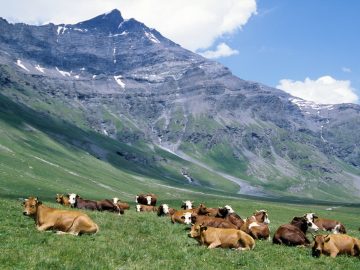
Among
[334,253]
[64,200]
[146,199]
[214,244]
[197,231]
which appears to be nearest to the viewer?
[334,253]

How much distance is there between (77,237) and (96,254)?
391 cm

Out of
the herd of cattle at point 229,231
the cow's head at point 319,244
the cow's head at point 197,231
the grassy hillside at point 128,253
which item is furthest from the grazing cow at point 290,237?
the cow's head at point 197,231

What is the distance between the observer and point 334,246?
75.9 feet

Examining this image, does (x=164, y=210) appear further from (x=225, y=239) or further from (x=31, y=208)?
(x=225, y=239)

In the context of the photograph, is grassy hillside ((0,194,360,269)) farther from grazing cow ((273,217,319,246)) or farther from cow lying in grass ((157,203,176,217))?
cow lying in grass ((157,203,176,217))

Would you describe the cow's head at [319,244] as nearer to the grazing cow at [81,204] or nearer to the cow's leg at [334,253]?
the cow's leg at [334,253]

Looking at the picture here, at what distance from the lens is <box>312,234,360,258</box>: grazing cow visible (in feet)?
A: 75.1

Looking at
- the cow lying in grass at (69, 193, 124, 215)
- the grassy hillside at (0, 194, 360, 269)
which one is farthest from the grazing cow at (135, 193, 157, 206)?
the grassy hillside at (0, 194, 360, 269)

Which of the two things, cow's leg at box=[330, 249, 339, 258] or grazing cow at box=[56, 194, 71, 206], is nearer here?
cow's leg at box=[330, 249, 339, 258]

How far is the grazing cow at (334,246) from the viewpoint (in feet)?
75.1

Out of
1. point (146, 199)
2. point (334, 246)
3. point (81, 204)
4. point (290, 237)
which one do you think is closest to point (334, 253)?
point (334, 246)

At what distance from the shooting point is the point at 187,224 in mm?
33531

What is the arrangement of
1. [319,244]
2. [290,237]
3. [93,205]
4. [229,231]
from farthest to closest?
[93,205] < [290,237] < [229,231] < [319,244]

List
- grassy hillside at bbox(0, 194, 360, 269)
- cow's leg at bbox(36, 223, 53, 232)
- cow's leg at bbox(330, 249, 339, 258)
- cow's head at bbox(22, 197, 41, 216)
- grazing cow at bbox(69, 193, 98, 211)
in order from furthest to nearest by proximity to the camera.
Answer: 1. grazing cow at bbox(69, 193, 98, 211)
2. cow's head at bbox(22, 197, 41, 216)
3. cow's leg at bbox(36, 223, 53, 232)
4. cow's leg at bbox(330, 249, 339, 258)
5. grassy hillside at bbox(0, 194, 360, 269)
